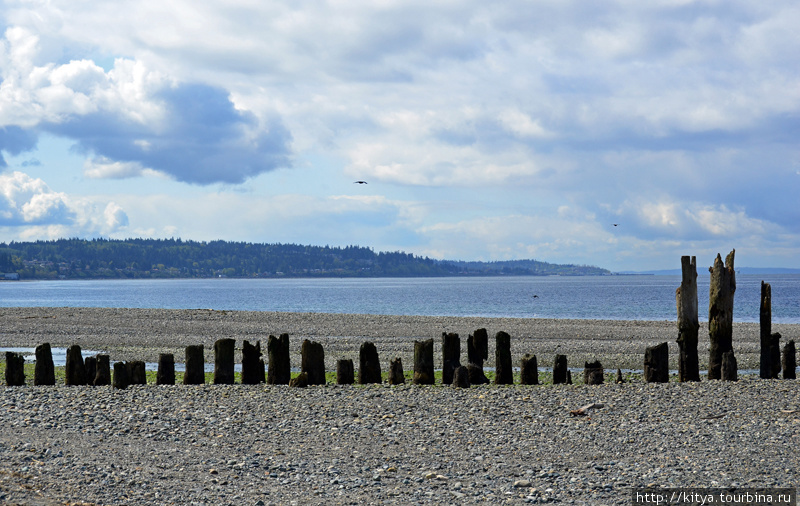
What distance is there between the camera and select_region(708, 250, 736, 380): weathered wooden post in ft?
61.9

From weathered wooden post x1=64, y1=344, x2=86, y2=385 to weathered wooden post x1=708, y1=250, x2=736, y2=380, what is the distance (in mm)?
15568

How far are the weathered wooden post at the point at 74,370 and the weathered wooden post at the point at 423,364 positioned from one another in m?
8.12

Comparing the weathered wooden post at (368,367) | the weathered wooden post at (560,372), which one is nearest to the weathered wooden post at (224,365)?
the weathered wooden post at (368,367)

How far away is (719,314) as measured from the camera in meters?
19.0

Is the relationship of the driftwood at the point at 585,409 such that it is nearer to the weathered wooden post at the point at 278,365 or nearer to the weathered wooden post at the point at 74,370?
the weathered wooden post at the point at 278,365

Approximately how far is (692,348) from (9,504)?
1558cm

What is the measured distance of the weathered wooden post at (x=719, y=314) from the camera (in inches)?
742

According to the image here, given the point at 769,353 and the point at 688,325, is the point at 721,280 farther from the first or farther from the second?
the point at 769,353

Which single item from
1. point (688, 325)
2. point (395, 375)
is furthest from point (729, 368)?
point (395, 375)

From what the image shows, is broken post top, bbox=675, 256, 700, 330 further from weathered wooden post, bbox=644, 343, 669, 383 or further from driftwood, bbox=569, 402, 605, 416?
driftwood, bbox=569, 402, 605, 416

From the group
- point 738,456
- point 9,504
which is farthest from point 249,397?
point 738,456

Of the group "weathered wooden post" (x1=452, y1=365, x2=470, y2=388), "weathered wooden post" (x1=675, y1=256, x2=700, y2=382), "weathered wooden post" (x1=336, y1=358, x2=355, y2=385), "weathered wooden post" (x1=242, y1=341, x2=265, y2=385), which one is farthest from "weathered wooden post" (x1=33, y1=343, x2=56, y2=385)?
"weathered wooden post" (x1=675, y1=256, x2=700, y2=382)

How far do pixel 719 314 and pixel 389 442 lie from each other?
1059 centimetres

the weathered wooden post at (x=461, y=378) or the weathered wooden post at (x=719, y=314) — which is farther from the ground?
the weathered wooden post at (x=719, y=314)
